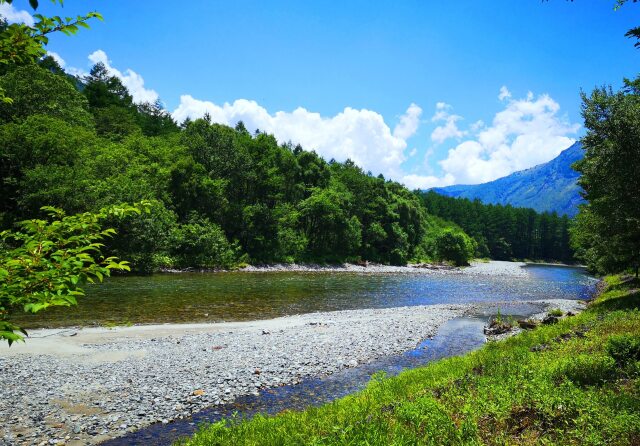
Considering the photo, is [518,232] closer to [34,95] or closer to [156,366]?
[34,95]

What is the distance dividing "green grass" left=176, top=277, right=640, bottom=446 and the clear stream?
1.84 meters

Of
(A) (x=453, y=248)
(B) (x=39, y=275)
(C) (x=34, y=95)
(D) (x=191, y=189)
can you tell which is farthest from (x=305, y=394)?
(A) (x=453, y=248)

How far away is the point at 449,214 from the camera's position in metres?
185

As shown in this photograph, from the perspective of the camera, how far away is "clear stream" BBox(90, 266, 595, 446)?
11.7m

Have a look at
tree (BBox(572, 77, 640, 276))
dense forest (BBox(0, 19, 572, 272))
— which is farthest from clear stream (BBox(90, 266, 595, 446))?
tree (BBox(572, 77, 640, 276))

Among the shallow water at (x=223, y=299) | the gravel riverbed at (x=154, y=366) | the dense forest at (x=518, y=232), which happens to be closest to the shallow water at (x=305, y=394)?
the gravel riverbed at (x=154, y=366)

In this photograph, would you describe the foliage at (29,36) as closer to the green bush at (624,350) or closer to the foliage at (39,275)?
the foliage at (39,275)

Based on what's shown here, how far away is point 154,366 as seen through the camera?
14594 mm

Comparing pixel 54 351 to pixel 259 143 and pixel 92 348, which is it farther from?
pixel 259 143

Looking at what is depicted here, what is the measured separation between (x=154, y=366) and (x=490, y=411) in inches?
489

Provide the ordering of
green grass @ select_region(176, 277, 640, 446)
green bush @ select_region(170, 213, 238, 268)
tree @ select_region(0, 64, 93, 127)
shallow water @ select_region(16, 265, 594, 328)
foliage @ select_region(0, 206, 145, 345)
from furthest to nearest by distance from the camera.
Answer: green bush @ select_region(170, 213, 238, 268) → tree @ select_region(0, 64, 93, 127) → shallow water @ select_region(16, 265, 594, 328) → green grass @ select_region(176, 277, 640, 446) → foliage @ select_region(0, 206, 145, 345)

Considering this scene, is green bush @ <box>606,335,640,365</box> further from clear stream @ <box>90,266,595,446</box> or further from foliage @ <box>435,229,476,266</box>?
foliage @ <box>435,229,476,266</box>

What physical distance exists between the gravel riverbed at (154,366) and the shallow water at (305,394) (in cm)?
42

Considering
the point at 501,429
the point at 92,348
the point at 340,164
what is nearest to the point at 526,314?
the point at 501,429
